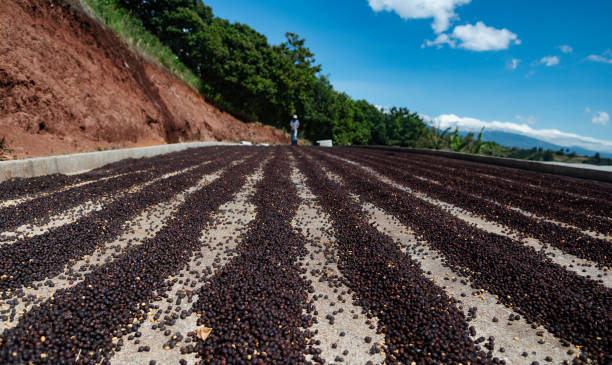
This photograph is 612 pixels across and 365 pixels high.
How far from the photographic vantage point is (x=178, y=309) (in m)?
2.80

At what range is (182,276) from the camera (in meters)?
3.37

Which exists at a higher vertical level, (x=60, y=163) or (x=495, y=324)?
(x=60, y=163)

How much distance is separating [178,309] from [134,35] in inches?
755

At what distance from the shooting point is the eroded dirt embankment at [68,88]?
8438 millimetres

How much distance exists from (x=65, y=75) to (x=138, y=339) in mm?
11668

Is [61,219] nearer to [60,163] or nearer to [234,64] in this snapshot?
[60,163]

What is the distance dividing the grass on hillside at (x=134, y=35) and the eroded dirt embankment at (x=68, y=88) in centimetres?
79

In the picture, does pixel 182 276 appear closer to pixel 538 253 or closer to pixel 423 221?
pixel 423 221

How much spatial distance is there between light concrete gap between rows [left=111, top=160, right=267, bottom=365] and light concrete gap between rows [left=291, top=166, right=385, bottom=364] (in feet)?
3.47

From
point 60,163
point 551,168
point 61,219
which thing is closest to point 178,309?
point 61,219

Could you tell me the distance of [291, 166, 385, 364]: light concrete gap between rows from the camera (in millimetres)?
2426

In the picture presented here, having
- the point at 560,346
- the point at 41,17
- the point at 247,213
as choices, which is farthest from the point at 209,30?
the point at 560,346

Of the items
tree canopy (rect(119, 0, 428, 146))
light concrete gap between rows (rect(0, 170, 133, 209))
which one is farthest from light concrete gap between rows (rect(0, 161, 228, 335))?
tree canopy (rect(119, 0, 428, 146))

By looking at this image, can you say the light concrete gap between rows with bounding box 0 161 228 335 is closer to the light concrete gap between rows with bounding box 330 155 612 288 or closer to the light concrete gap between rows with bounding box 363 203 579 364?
the light concrete gap between rows with bounding box 363 203 579 364
